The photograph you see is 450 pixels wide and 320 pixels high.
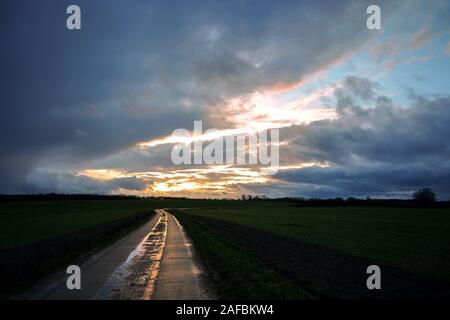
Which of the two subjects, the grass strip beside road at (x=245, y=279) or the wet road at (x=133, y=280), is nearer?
the wet road at (x=133, y=280)

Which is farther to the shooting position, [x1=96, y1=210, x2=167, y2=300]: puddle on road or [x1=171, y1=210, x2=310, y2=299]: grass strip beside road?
[x1=171, y1=210, x2=310, y2=299]: grass strip beside road

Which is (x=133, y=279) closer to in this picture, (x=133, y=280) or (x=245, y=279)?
(x=133, y=280)

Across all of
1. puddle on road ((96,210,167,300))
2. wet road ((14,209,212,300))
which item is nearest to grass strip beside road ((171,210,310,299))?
wet road ((14,209,212,300))

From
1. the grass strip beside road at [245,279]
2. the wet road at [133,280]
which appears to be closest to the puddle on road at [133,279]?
the wet road at [133,280]

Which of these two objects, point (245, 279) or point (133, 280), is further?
point (245, 279)

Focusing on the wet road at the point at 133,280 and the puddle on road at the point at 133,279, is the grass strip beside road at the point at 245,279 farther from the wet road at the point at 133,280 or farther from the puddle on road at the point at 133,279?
the puddle on road at the point at 133,279

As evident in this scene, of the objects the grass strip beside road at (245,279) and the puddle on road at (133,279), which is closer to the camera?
the puddle on road at (133,279)

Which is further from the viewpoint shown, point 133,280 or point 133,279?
point 133,279

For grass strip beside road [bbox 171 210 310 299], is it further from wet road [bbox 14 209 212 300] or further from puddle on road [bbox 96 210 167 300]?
puddle on road [bbox 96 210 167 300]

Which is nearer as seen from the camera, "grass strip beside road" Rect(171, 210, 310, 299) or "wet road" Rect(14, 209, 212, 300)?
"wet road" Rect(14, 209, 212, 300)

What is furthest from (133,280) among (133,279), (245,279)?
(245,279)
